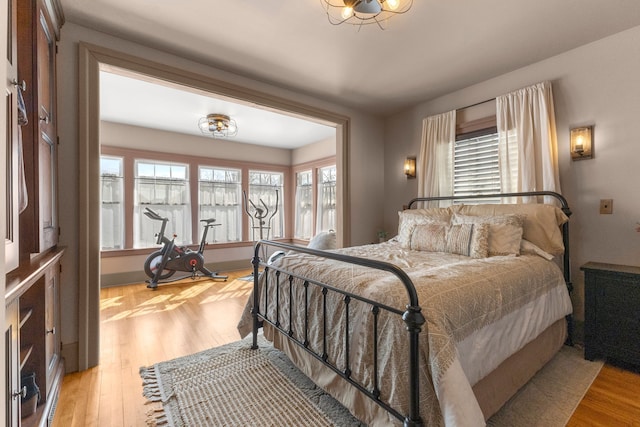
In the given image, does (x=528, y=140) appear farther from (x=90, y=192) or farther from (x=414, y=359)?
(x=90, y=192)

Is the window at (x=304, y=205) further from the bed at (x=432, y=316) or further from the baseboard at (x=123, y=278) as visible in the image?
the bed at (x=432, y=316)

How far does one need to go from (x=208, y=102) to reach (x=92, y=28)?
5.31 feet

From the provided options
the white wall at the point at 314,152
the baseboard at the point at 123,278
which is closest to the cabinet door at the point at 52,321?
the baseboard at the point at 123,278

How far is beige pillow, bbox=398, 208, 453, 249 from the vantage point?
2.86m

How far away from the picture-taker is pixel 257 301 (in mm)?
2332

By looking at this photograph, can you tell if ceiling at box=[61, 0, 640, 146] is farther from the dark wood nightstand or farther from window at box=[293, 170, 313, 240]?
window at box=[293, 170, 313, 240]

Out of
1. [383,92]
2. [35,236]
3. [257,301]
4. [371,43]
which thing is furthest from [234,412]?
[383,92]

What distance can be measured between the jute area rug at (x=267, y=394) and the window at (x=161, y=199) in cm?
344

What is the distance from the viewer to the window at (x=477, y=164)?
314 cm

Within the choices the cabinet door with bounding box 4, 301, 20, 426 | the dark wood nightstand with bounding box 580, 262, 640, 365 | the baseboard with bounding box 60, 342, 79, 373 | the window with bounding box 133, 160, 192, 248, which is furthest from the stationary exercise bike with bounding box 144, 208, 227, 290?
the dark wood nightstand with bounding box 580, 262, 640, 365

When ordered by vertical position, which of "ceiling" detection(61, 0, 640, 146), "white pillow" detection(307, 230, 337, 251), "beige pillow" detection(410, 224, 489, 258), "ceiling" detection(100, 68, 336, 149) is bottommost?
"white pillow" detection(307, 230, 337, 251)

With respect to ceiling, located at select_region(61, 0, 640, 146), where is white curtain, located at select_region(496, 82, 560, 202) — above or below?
below

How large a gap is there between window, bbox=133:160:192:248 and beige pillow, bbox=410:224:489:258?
4.26 m

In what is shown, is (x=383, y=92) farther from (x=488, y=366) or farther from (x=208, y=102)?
(x=488, y=366)
